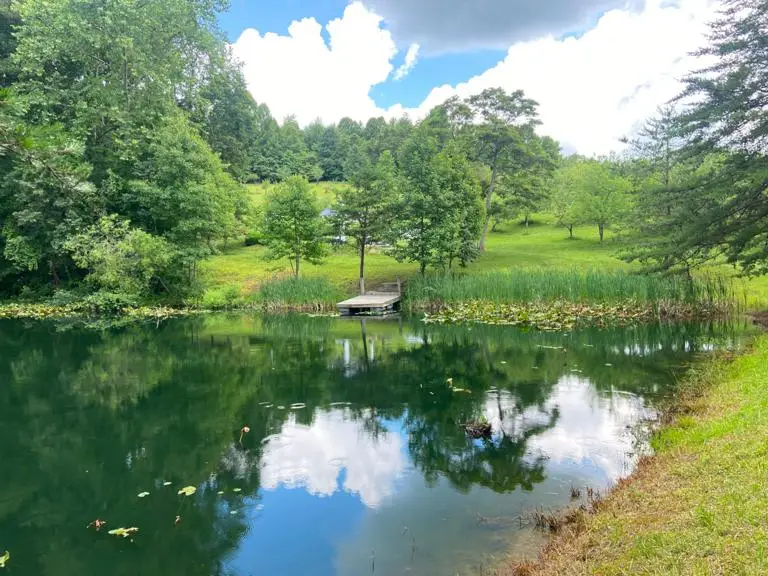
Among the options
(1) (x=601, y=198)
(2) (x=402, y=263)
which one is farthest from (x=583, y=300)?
(1) (x=601, y=198)

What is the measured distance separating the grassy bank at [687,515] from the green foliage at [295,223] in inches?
875

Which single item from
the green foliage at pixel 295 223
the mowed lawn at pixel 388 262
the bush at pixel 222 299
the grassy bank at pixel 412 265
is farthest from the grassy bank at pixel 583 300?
the bush at pixel 222 299

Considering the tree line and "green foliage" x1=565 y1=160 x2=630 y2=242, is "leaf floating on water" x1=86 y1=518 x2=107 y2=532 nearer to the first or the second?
the tree line

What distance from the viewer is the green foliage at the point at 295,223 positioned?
91.0ft

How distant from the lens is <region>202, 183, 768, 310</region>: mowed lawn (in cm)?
2925

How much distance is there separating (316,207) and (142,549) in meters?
23.8

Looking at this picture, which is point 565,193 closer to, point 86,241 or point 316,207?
point 316,207

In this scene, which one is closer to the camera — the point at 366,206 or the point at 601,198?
the point at 366,206

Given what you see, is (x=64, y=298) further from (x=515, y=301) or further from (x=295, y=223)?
(x=515, y=301)

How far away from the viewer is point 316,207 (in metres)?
28.3

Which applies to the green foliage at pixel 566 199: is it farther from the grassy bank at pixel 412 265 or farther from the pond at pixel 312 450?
the pond at pixel 312 450

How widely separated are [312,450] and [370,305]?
1604 centimetres

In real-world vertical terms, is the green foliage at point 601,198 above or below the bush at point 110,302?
above

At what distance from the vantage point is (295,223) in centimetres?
2783
